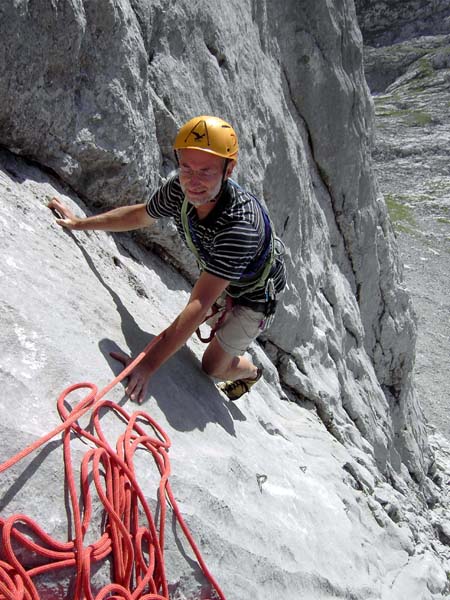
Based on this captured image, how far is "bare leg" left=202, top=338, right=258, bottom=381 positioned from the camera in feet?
18.1

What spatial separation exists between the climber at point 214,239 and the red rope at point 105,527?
0.61 meters

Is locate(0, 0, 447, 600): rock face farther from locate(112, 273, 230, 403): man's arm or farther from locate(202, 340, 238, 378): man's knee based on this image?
locate(112, 273, 230, 403): man's arm

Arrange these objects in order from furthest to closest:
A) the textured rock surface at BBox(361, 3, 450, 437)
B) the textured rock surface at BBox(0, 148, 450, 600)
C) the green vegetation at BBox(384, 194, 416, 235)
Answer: the green vegetation at BBox(384, 194, 416, 235) < the textured rock surface at BBox(361, 3, 450, 437) < the textured rock surface at BBox(0, 148, 450, 600)

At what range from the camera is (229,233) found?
4391 mm

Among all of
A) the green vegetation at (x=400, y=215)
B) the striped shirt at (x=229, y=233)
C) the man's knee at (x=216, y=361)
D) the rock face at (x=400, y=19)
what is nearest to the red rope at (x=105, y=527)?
the striped shirt at (x=229, y=233)

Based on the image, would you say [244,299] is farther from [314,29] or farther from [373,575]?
[314,29]

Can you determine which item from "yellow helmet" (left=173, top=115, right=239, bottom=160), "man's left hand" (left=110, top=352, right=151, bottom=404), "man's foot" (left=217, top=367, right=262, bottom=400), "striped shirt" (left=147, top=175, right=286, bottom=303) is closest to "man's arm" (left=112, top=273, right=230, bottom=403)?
"man's left hand" (left=110, top=352, right=151, bottom=404)

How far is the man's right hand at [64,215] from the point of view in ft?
17.4

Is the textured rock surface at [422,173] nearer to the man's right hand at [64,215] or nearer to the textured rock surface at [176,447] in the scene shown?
the textured rock surface at [176,447]

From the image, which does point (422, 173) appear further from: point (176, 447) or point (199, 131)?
point (176, 447)

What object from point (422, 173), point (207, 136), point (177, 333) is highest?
point (207, 136)

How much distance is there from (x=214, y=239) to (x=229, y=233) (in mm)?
139

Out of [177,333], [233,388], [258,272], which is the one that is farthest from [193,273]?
[177,333]

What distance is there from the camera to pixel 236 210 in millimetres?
4477
